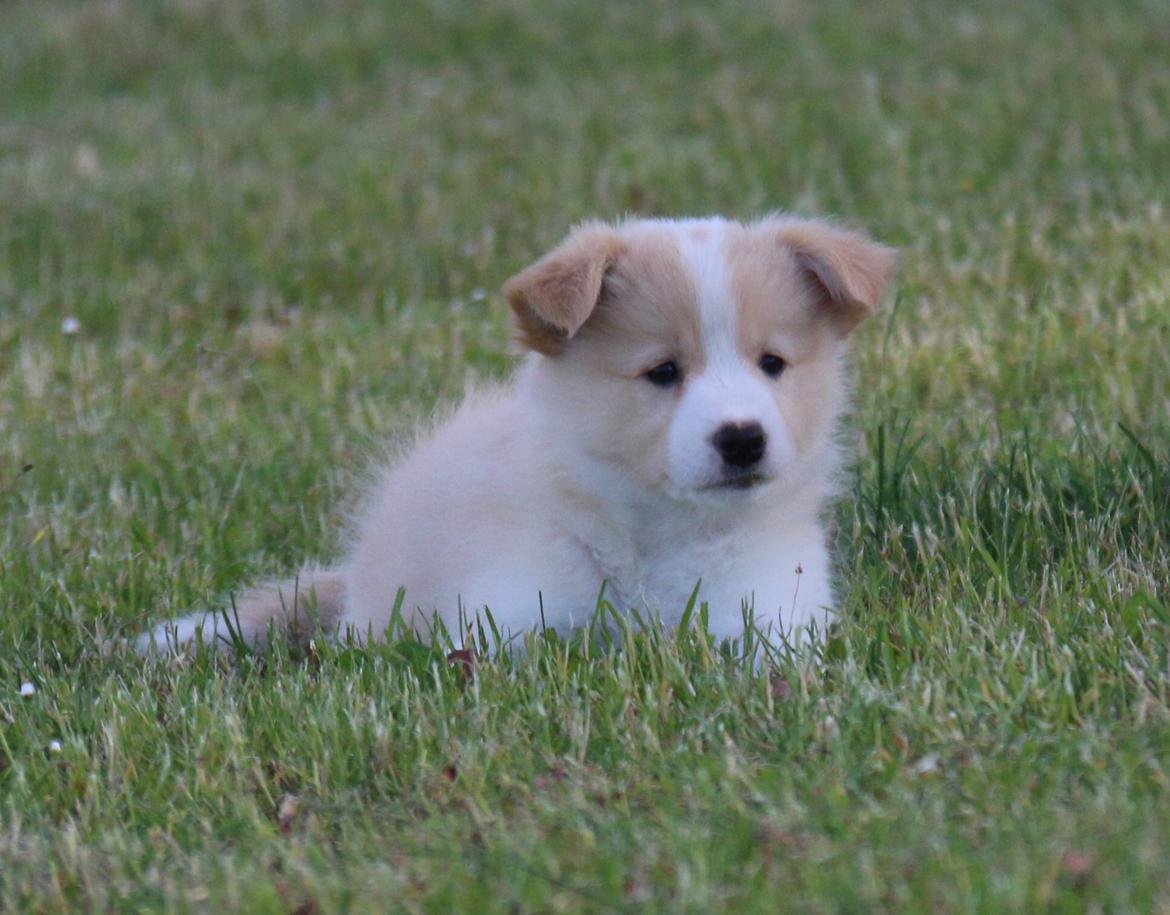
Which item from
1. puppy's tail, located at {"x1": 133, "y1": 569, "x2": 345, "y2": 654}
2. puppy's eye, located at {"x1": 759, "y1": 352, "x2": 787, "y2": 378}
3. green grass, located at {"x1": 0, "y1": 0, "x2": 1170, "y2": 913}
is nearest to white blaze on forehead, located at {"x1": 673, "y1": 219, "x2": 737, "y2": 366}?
puppy's eye, located at {"x1": 759, "y1": 352, "x2": 787, "y2": 378}

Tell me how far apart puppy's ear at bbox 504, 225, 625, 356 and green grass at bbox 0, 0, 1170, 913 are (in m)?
0.70

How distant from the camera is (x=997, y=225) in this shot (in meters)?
7.36

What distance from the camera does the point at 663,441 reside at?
385cm

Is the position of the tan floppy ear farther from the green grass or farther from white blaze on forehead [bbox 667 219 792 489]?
the green grass

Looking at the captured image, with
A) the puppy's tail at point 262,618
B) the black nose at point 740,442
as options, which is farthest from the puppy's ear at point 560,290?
the puppy's tail at point 262,618

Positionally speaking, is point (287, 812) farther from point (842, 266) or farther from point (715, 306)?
point (842, 266)

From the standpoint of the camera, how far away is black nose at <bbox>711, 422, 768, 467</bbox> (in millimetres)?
3721

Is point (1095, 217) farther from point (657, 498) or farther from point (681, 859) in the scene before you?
point (681, 859)

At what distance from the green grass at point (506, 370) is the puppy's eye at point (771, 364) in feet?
1.86

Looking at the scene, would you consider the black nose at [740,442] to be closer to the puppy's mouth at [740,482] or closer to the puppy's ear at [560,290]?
the puppy's mouth at [740,482]

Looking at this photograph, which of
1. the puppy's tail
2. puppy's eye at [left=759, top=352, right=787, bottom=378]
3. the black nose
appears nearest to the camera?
the black nose

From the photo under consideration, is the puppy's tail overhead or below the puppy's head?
below

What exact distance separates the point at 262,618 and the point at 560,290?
50.2 inches

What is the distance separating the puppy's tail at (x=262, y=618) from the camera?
428 cm
